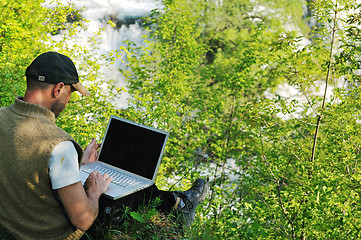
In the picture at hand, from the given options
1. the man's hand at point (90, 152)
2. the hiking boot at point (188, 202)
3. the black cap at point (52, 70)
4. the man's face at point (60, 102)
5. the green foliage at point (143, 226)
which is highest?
the black cap at point (52, 70)

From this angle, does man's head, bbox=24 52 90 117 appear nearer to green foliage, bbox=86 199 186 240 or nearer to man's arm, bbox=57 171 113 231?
man's arm, bbox=57 171 113 231

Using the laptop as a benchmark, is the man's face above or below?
above

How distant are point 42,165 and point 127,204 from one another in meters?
0.91

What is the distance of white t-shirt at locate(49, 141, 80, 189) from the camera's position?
5.54ft

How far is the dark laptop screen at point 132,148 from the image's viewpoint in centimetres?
276

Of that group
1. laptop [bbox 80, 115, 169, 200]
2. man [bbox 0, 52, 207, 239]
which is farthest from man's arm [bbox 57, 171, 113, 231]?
laptop [bbox 80, 115, 169, 200]

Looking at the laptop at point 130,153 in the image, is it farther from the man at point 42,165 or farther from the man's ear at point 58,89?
the man's ear at point 58,89

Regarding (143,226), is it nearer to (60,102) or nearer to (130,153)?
(130,153)

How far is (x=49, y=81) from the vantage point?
185 cm

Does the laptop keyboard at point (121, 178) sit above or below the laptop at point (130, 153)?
below

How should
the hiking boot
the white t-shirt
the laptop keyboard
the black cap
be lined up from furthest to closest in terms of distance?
the hiking boot, the laptop keyboard, the black cap, the white t-shirt

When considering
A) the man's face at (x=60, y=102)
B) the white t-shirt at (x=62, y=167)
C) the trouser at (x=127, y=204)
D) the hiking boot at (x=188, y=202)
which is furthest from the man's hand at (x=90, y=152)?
the white t-shirt at (x=62, y=167)

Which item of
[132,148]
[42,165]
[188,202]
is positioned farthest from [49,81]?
[188,202]

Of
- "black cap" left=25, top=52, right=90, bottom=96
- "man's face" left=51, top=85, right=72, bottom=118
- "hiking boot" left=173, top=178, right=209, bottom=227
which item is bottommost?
"hiking boot" left=173, top=178, right=209, bottom=227
